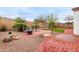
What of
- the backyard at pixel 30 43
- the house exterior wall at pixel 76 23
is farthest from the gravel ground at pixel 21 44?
the house exterior wall at pixel 76 23

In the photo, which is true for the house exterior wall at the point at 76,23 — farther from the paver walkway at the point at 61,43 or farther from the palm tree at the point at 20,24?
the palm tree at the point at 20,24

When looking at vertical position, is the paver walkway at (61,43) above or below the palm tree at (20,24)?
below

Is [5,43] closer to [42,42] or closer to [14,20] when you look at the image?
[14,20]

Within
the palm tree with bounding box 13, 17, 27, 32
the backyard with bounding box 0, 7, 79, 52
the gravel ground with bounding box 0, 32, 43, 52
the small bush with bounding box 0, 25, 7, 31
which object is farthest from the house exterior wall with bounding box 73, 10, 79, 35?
the small bush with bounding box 0, 25, 7, 31

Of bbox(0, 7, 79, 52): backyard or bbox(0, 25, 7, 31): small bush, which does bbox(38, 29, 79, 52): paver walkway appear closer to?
bbox(0, 7, 79, 52): backyard

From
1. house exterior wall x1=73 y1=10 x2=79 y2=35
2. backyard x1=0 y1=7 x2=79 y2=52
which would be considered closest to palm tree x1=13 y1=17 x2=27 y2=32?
backyard x1=0 y1=7 x2=79 y2=52

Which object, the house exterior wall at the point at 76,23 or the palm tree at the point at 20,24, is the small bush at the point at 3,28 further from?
the house exterior wall at the point at 76,23

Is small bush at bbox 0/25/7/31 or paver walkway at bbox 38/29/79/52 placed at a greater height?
small bush at bbox 0/25/7/31

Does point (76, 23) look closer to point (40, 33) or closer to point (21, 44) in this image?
point (40, 33)

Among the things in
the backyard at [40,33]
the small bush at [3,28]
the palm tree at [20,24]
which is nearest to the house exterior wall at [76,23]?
the backyard at [40,33]

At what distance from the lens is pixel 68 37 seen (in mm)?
1769

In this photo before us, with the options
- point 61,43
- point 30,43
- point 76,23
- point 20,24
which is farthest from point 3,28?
point 76,23
